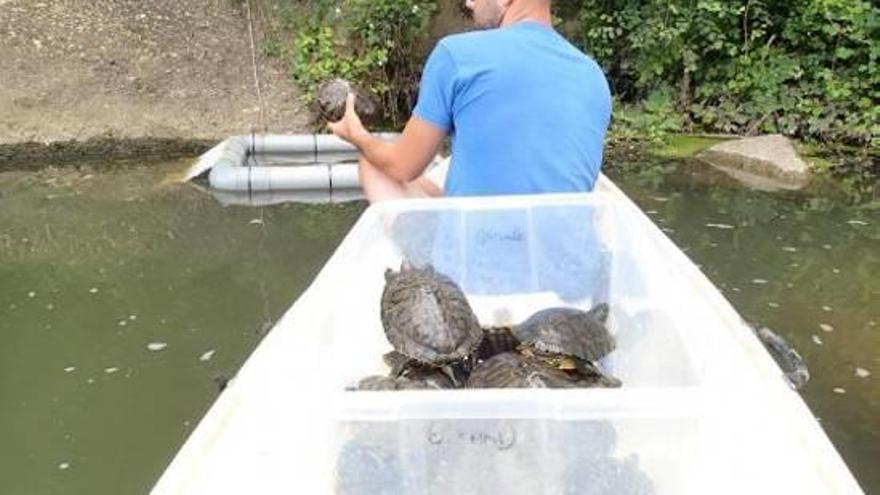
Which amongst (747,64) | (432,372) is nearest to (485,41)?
(432,372)

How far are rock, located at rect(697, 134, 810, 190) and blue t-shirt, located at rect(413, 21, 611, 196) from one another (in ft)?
13.1

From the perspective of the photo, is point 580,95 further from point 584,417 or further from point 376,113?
point 376,113

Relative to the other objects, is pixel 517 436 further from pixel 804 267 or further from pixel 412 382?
pixel 804 267

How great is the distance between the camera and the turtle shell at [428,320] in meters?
1.99

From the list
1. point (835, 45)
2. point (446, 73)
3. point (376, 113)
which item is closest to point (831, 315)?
point (446, 73)

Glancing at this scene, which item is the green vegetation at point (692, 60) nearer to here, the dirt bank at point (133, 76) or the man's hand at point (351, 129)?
the dirt bank at point (133, 76)

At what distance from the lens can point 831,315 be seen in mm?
3881

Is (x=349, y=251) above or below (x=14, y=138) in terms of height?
above

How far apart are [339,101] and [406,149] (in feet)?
16.0

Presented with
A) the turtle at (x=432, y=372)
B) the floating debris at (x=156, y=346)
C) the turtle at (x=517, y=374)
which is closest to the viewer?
the turtle at (x=517, y=374)

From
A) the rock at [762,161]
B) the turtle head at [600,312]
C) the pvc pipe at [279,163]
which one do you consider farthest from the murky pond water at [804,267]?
the pvc pipe at [279,163]

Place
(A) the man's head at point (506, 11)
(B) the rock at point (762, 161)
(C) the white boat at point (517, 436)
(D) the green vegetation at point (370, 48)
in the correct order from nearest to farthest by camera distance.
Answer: (C) the white boat at point (517, 436) < (A) the man's head at point (506, 11) < (B) the rock at point (762, 161) < (D) the green vegetation at point (370, 48)

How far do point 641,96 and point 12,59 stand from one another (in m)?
5.39

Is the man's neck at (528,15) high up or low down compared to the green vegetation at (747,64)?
up
